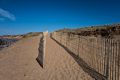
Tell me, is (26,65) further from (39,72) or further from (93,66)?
(93,66)

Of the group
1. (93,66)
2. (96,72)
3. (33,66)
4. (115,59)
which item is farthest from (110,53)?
(33,66)

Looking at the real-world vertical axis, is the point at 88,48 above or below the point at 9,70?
above

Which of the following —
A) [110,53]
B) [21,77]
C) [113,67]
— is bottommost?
[21,77]

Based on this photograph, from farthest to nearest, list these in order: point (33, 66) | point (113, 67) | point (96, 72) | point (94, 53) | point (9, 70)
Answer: point (33, 66), point (9, 70), point (94, 53), point (96, 72), point (113, 67)

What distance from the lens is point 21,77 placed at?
10.0m

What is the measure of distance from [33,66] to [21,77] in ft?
8.77

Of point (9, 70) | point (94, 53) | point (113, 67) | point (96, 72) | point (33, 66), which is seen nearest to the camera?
point (113, 67)

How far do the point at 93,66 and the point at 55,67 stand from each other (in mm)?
2630

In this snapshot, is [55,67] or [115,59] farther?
[55,67]

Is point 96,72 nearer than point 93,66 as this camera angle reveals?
Yes

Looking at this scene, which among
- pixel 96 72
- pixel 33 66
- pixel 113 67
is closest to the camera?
pixel 113 67

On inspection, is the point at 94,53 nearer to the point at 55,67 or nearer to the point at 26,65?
the point at 55,67

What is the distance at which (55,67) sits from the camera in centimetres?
1234

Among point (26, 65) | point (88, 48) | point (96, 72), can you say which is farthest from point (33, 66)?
point (96, 72)
